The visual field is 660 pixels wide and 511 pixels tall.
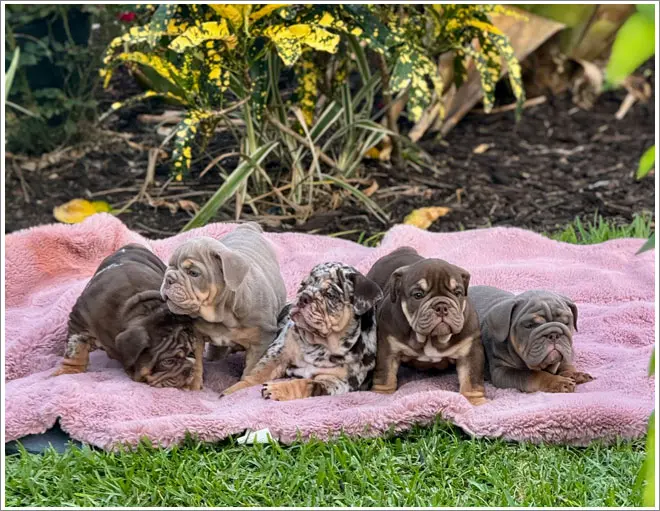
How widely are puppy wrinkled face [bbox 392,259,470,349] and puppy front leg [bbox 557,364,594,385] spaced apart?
1.85 ft

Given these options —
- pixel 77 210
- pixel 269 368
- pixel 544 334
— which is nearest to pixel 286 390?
pixel 269 368

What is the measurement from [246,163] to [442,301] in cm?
268

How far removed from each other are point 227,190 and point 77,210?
1421mm

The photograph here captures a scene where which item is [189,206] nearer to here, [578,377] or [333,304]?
[333,304]

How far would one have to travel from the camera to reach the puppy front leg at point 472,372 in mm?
3908

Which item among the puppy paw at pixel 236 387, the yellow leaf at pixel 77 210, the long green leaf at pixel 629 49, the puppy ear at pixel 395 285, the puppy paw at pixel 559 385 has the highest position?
the long green leaf at pixel 629 49

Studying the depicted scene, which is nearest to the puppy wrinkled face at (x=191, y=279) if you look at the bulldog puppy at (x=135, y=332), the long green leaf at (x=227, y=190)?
the bulldog puppy at (x=135, y=332)

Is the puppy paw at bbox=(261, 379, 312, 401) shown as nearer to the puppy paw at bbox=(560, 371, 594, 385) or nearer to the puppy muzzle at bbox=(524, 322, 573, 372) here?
the puppy muzzle at bbox=(524, 322, 573, 372)

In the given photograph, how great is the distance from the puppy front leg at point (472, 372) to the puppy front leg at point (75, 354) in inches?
65.7

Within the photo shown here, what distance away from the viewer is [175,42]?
531cm

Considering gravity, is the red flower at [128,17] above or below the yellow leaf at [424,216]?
above

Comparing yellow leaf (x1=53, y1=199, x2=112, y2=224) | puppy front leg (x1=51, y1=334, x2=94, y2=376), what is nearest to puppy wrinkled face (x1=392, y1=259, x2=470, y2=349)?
puppy front leg (x1=51, y1=334, x2=94, y2=376)

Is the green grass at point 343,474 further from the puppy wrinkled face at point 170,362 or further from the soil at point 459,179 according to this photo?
the soil at point 459,179

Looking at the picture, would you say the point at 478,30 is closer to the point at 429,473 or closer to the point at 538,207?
the point at 538,207
